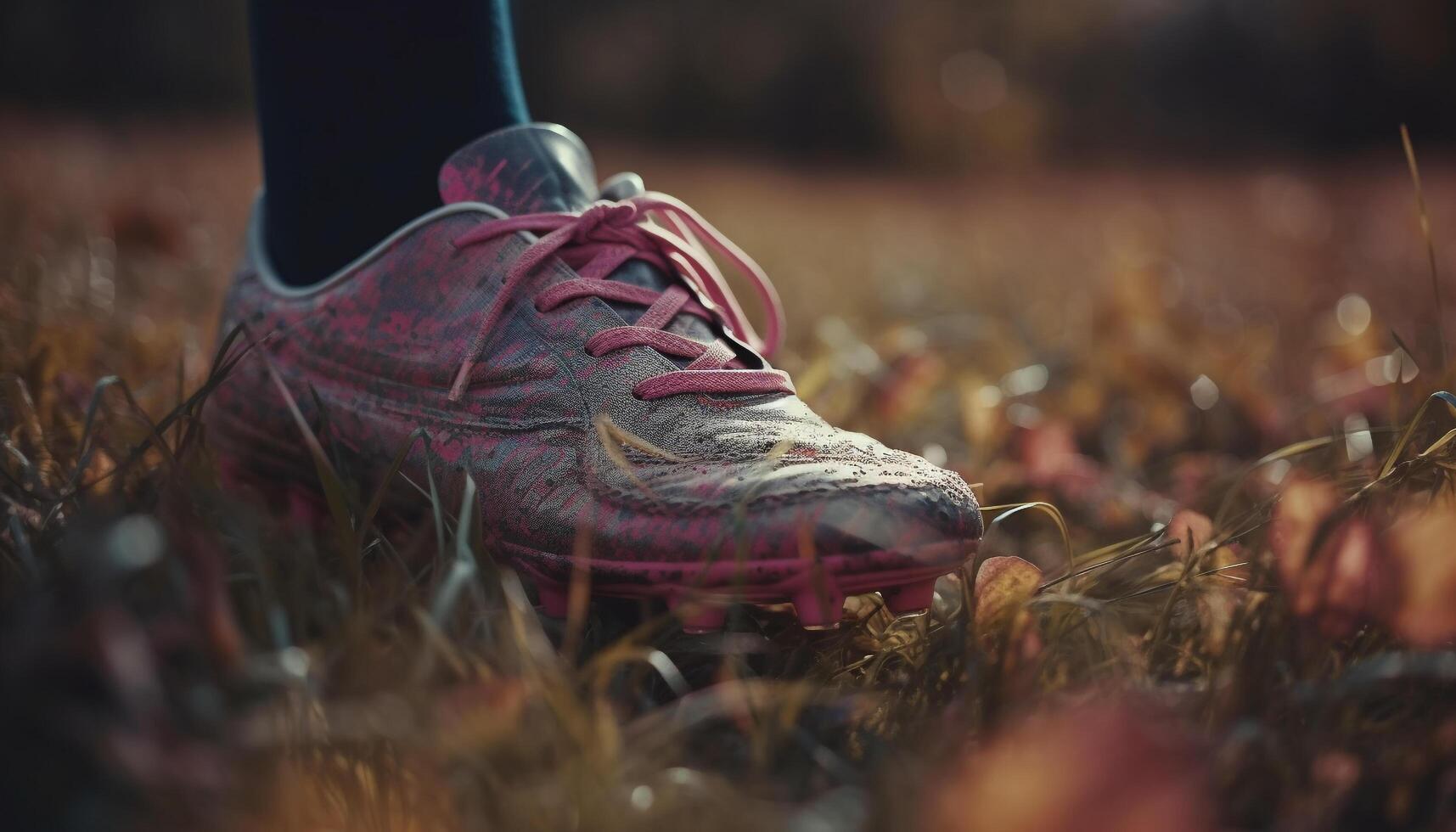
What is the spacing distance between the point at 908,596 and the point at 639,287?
440 millimetres

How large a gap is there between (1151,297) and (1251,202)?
15.7 ft

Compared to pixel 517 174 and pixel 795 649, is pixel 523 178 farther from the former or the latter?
pixel 795 649

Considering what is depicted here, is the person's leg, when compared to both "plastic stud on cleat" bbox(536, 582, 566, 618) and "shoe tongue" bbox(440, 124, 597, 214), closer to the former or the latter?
"shoe tongue" bbox(440, 124, 597, 214)

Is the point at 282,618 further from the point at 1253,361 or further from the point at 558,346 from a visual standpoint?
the point at 1253,361

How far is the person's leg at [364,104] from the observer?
1184 mm

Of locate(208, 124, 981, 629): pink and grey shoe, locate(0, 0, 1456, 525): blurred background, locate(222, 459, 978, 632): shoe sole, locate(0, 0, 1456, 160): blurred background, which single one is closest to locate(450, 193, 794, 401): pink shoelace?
locate(208, 124, 981, 629): pink and grey shoe

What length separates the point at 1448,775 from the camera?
62cm

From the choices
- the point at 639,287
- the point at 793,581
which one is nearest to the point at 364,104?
the point at 639,287

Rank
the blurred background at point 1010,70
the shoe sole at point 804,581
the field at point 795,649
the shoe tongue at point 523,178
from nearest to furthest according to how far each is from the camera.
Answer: the field at point 795,649 < the shoe sole at point 804,581 < the shoe tongue at point 523,178 < the blurred background at point 1010,70

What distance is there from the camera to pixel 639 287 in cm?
105

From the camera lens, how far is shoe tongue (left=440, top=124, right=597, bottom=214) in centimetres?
108

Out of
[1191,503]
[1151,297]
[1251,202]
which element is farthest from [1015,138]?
[1191,503]

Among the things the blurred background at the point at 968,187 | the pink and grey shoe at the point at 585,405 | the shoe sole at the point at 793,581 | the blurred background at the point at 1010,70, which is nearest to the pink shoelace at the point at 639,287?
the pink and grey shoe at the point at 585,405

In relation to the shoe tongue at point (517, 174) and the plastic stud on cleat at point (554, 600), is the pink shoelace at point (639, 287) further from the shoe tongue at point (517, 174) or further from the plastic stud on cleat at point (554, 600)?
the plastic stud on cleat at point (554, 600)
